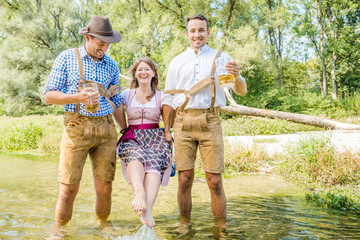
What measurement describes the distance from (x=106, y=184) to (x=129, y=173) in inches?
20.7

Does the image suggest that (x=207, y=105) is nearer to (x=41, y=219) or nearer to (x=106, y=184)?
(x=106, y=184)

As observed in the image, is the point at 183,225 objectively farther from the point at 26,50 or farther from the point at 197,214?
the point at 26,50

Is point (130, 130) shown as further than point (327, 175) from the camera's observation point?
No

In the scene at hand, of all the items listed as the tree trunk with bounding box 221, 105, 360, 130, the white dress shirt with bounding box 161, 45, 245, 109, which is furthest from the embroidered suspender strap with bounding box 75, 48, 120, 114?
the tree trunk with bounding box 221, 105, 360, 130

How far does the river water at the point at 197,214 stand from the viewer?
11.7 feet

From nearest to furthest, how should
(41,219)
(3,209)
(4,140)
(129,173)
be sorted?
(129,173) → (41,219) → (3,209) → (4,140)

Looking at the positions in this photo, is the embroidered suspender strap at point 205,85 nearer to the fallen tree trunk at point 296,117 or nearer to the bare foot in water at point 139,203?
the bare foot in water at point 139,203

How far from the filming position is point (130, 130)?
12.2 feet

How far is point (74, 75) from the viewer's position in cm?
329

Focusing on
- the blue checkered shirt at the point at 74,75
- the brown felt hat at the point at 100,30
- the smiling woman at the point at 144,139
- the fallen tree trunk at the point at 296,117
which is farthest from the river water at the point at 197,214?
the fallen tree trunk at the point at 296,117

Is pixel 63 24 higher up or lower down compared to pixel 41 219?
higher up

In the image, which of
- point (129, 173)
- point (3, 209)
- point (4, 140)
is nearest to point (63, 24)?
point (4, 140)

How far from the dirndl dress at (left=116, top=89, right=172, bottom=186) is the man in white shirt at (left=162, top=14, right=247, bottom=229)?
4.7 inches

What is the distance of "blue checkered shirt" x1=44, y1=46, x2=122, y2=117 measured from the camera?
127 inches
